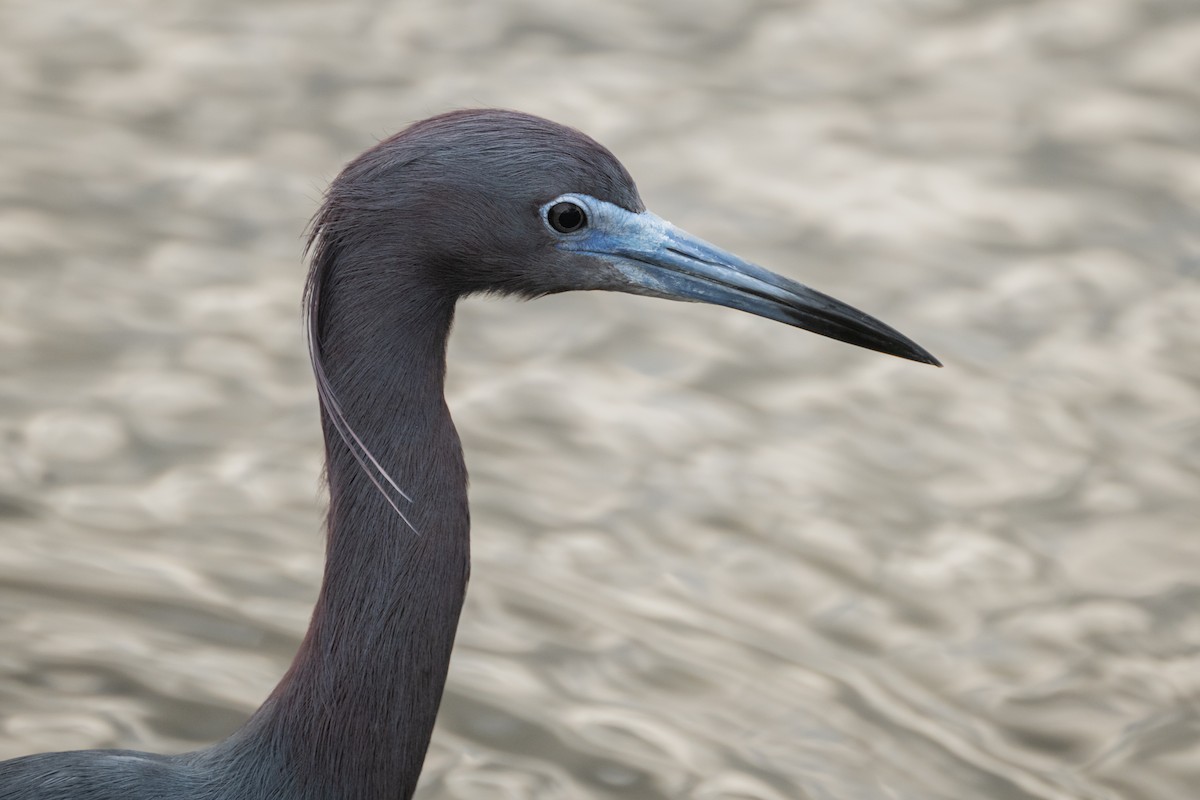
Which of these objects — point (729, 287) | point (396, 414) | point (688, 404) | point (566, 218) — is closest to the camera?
point (396, 414)

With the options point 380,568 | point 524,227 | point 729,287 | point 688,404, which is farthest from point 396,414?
point 688,404

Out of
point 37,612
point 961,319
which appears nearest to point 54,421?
point 37,612

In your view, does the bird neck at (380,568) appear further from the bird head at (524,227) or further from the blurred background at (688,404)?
the blurred background at (688,404)

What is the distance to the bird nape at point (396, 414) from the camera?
339cm

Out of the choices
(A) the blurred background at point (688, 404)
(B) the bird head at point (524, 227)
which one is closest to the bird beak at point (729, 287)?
(B) the bird head at point (524, 227)

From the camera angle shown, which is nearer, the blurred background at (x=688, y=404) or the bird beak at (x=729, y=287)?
the bird beak at (x=729, y=287)

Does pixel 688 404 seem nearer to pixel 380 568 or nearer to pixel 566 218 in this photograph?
pixel 566 218

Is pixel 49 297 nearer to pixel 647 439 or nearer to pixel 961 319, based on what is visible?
pixel 647 439

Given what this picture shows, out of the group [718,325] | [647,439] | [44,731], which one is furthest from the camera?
[718,325]

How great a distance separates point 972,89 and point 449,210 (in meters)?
4.26

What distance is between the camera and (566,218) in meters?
3.55

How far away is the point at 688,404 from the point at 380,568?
242 centimetres

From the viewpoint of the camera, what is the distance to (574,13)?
7.44 meters

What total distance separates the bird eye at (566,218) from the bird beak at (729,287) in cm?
13
